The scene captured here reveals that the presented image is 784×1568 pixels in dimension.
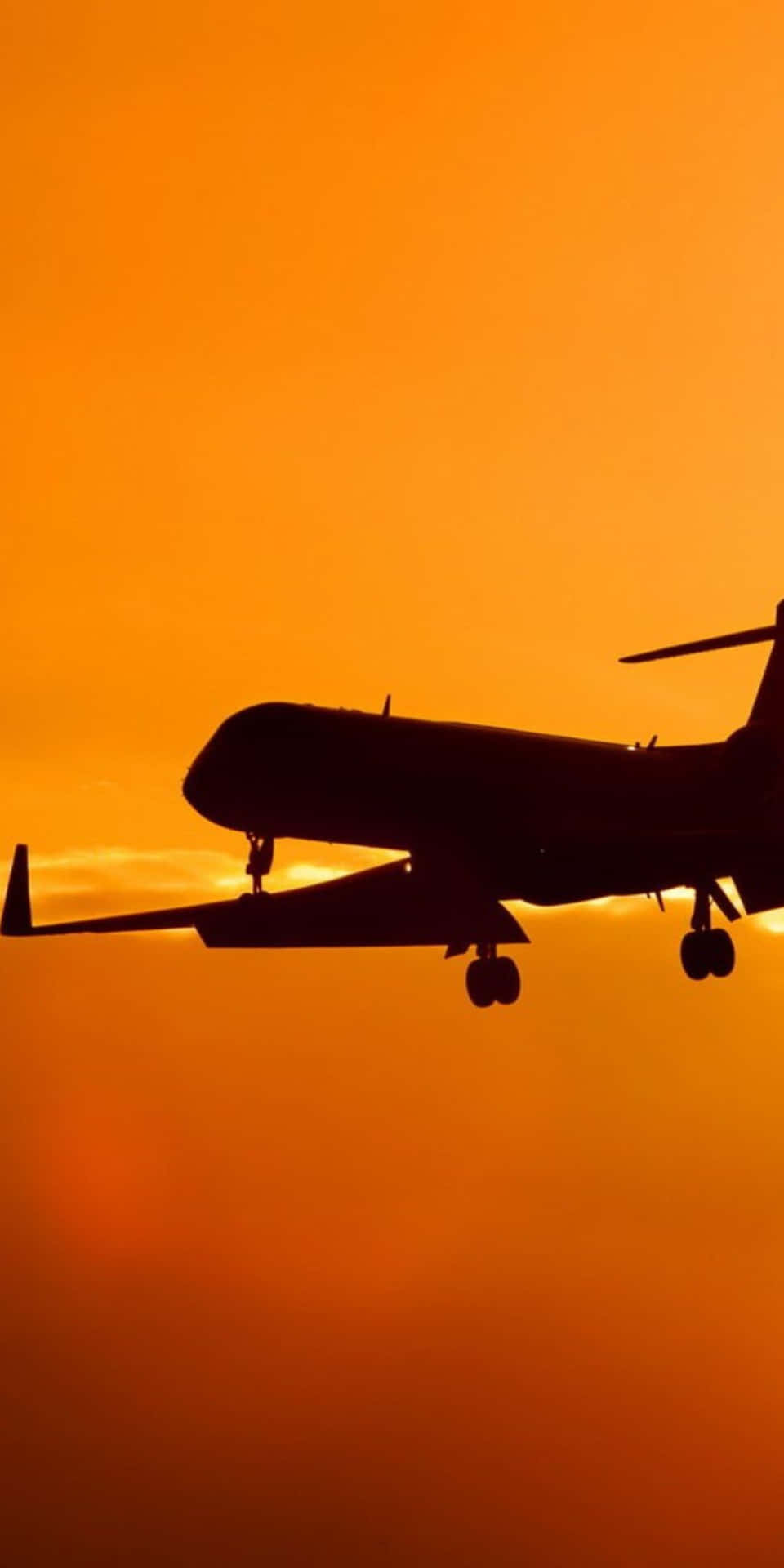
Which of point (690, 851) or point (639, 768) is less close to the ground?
point (639, 768)

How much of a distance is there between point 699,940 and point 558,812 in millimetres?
3994

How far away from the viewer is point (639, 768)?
47.5 m

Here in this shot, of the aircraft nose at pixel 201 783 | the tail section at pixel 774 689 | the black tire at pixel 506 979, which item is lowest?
the black tire at pixel 506 979

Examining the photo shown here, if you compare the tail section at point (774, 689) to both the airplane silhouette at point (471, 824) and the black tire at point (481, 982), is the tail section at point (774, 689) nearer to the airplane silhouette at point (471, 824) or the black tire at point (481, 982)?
the airplane silhouette at point (471, 824)

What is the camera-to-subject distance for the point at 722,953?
1790 inches

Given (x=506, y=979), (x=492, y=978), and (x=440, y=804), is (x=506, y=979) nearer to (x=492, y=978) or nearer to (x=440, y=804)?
(x=492, y=978)

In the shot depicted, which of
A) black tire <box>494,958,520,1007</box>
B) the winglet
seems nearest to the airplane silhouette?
black tire <box>494,958,520,1007</box>

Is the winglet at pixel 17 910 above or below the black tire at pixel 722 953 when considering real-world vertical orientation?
above

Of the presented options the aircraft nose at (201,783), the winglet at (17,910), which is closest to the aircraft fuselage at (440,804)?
the aircraft nose at (201,783)

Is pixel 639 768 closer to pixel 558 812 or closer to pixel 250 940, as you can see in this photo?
pixel 558 812

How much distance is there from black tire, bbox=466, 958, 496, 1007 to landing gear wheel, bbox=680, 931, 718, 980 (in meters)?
4.03

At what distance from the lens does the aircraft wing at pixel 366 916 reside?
146 ft

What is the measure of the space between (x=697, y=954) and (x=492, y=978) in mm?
4309

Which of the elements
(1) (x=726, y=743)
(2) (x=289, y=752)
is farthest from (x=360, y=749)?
(1) (x=726, y=743)
